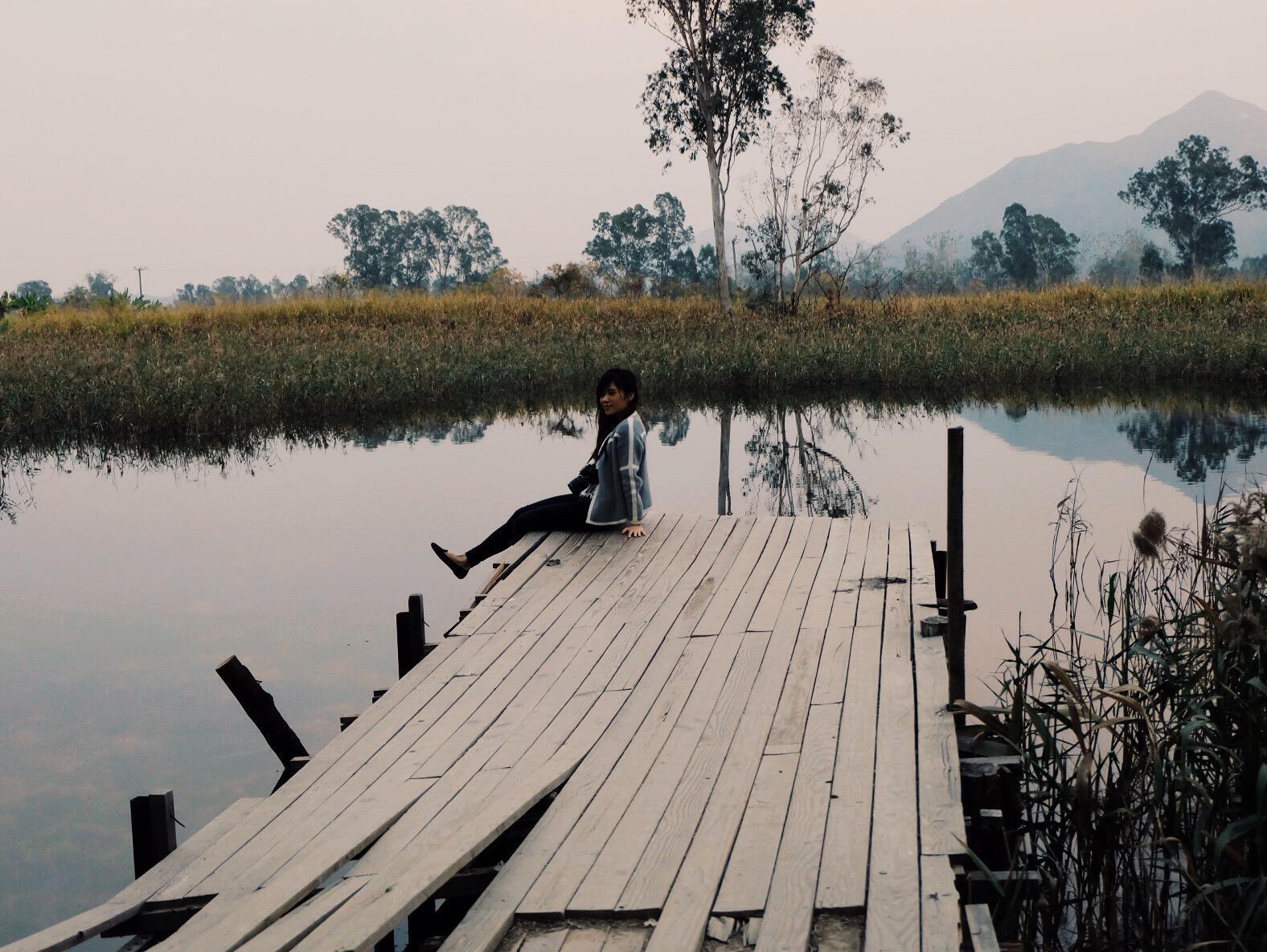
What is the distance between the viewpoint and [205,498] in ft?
39.9

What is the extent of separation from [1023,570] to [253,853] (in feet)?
21.3

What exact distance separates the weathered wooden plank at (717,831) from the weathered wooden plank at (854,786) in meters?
0.26

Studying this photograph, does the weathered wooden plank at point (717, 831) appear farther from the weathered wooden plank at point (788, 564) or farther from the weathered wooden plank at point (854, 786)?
the weathered wooden plank at point (788, 564)

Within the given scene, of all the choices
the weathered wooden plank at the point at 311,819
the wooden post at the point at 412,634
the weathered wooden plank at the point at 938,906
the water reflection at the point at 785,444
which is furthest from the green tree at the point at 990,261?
the weathered wooden plank at the point at 938,906

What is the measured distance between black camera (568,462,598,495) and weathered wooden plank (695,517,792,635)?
3.17 ft

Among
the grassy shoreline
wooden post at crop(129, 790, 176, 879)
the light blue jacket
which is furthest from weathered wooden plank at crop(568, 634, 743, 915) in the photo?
the grassy shoreline

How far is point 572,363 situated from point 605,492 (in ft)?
40.9

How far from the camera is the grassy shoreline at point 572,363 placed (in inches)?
619

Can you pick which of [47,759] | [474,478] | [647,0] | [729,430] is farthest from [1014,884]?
[647,0]

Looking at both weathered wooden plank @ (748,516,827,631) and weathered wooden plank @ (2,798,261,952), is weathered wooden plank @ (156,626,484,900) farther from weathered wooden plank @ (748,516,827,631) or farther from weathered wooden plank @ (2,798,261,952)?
weathered wooden plank @ (748,516,827,631)

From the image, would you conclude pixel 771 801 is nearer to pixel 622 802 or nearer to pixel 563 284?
pixel 622 802

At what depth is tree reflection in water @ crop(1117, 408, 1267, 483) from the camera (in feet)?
40.1

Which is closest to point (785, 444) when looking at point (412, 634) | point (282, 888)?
point (412, 634)

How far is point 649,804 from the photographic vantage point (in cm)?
357
